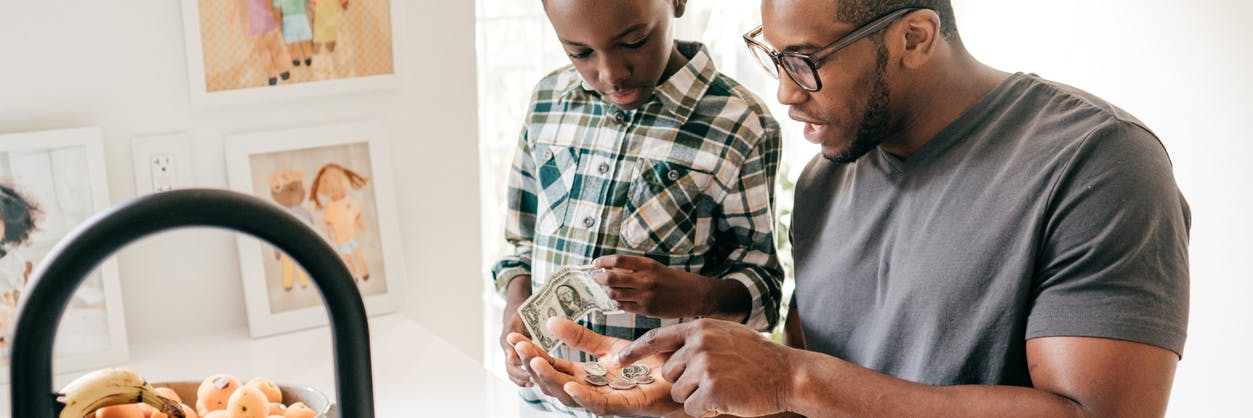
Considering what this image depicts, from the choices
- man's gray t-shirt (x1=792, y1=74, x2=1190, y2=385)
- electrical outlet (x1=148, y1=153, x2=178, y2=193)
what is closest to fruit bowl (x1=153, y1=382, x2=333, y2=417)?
man's gray t-shirt (x1=792, y1=74, x2=1190, y2=385)

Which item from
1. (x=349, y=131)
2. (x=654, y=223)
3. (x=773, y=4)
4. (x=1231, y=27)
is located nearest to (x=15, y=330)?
(x=773, y=4)

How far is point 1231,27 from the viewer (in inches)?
101

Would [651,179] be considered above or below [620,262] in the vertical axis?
above

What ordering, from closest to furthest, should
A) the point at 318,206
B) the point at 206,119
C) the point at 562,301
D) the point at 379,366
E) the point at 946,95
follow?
the point at 946,95 < the point at 562,301 < the point at 379,366 < the point at 206,119 < the point at 318,206

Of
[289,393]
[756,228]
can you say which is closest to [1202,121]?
[756,228]

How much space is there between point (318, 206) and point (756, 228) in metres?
1.06

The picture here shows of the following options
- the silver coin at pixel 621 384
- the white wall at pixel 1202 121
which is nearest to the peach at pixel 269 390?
the silver coin at pixel 621 384

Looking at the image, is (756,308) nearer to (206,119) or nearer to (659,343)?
(659,343)

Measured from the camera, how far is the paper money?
177cm

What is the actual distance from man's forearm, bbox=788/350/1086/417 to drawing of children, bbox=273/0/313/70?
1444 millimetres

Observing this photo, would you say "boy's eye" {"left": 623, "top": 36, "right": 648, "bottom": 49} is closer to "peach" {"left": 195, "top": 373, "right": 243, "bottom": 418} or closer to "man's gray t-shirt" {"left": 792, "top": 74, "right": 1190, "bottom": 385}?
"man's gray t-shirt" {"left": 792, "top": 74, "right": 1190, "bottom": 385}

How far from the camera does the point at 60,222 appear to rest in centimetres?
214

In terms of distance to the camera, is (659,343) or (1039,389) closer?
(1039,389)

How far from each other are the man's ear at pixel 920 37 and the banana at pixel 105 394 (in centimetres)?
96
